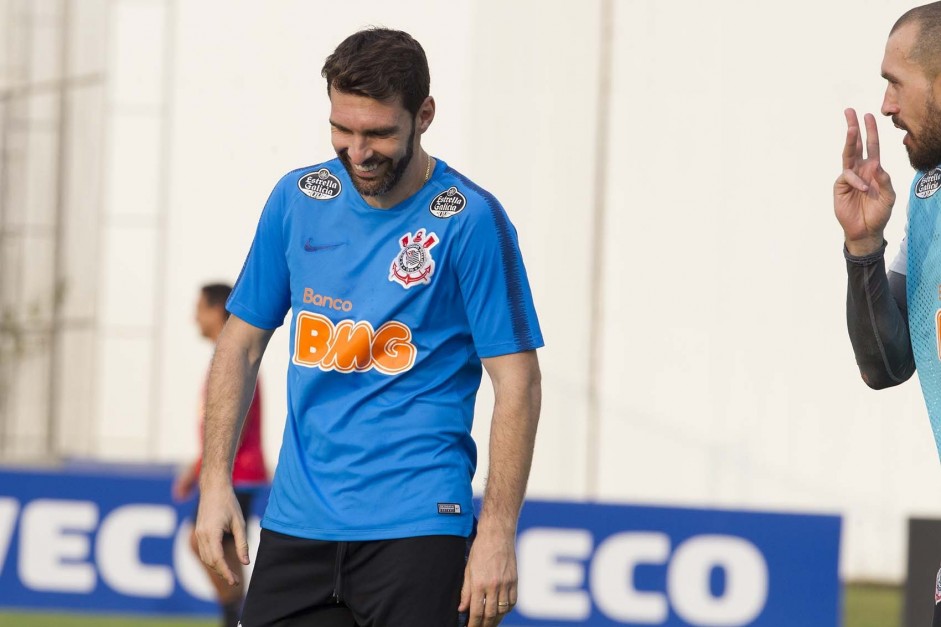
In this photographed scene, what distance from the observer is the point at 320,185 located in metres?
3.25

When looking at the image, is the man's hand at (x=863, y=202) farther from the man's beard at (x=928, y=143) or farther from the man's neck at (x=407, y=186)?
the man's neck at (x=407, y=186)

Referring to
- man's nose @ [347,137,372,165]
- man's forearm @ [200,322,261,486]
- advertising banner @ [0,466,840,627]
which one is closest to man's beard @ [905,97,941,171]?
man's nose @ [347,137,372,165]

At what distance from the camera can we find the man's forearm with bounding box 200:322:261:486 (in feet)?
10.4

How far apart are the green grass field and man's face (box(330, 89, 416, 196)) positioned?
513 centimetres

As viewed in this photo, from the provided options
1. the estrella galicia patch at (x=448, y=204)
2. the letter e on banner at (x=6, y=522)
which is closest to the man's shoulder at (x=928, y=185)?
the estrella galicia patch at (x=448, y=204)

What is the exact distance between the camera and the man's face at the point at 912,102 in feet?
9.14

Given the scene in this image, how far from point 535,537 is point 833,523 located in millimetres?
1456

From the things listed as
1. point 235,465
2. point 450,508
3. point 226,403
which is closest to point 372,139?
point 226,403

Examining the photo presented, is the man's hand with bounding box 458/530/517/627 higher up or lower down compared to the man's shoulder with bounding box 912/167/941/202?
lower down

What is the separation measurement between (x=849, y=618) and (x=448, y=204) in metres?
7.24

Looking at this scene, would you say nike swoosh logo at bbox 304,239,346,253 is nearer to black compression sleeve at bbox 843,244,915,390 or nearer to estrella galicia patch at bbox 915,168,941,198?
black compression sleeve at bbox 843,244,915,390

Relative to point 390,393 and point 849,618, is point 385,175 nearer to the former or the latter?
point 390,393

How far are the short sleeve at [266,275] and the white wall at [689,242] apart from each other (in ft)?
25.1

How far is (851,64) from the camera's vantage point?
11078 millimetres
